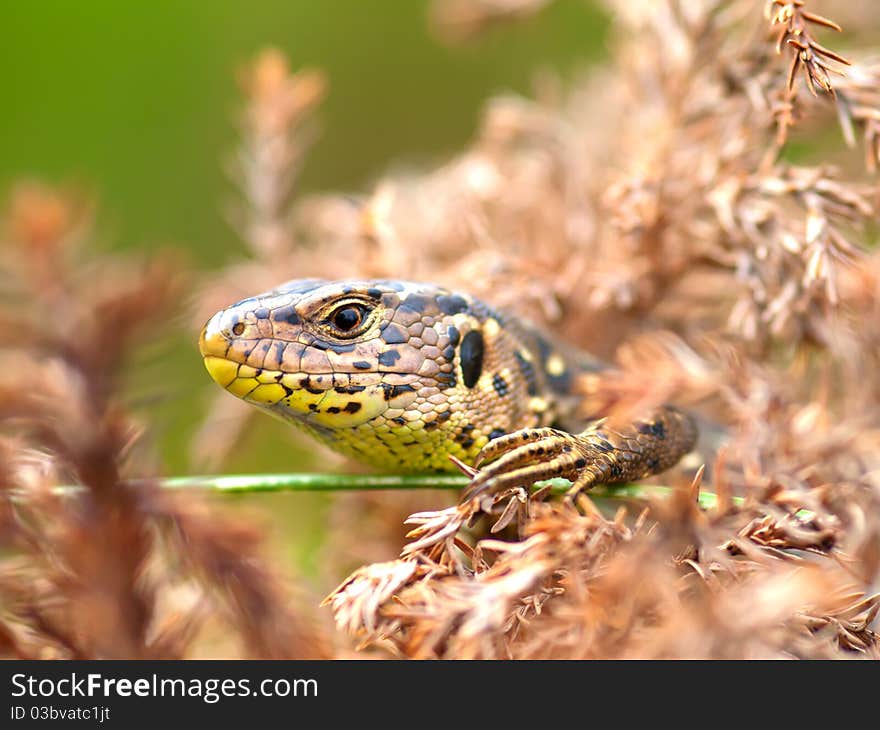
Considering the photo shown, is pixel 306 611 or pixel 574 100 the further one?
pixel 574 100

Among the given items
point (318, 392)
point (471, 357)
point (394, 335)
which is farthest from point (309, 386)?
point (471, 357)

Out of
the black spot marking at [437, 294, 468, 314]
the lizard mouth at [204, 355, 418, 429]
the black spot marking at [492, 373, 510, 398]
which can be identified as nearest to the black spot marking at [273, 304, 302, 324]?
the lizard mouth at [204, 355, 418, 429]

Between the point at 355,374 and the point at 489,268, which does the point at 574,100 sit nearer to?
the point at 489,268

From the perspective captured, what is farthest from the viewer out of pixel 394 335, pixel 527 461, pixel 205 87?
pixel 205 87

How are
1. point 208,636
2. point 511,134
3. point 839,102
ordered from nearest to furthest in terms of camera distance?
point 839,102
point 208,636
point 511,134

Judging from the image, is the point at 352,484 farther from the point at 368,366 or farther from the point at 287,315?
the point at 287,315
